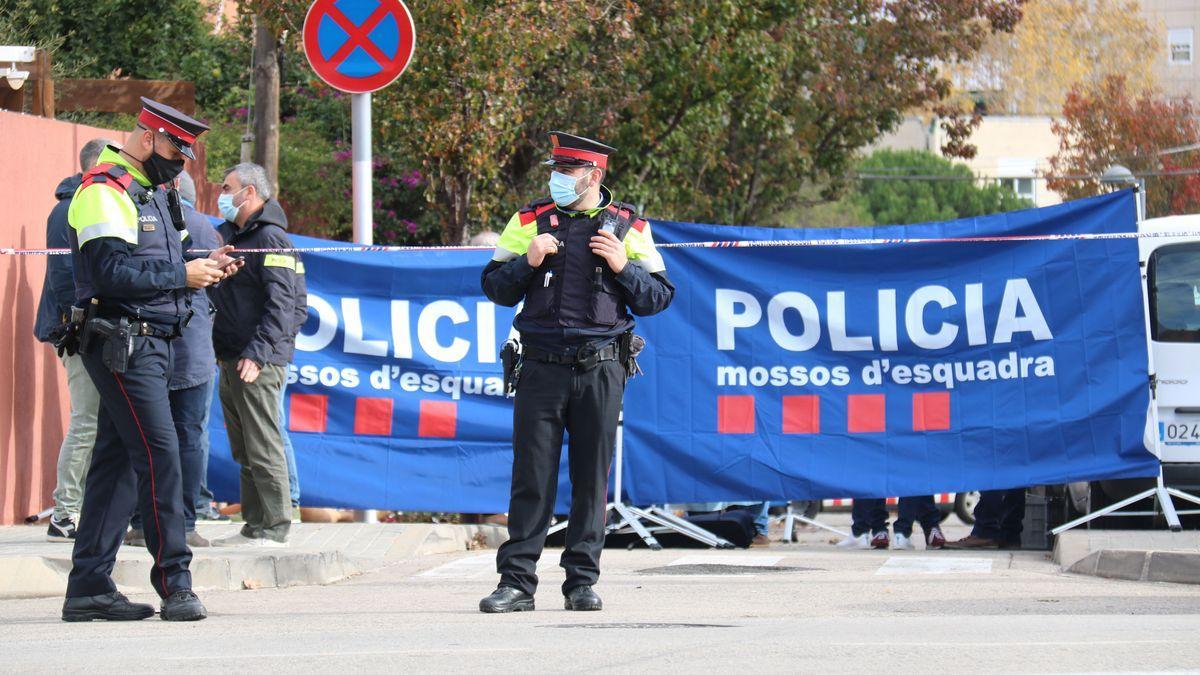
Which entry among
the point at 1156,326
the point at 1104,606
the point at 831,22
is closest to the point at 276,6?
the point at 1156,326

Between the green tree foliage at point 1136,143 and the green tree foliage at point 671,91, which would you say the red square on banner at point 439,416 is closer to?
the green tree foliage at point 671,91

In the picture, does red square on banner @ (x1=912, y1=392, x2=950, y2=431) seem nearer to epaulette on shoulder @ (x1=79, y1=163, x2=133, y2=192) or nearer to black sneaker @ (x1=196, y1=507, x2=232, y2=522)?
black sneaker @ (x1=196, y1=507, x2=232, y2=522)

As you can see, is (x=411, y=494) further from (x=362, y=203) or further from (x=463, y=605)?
(x=463, y=605)

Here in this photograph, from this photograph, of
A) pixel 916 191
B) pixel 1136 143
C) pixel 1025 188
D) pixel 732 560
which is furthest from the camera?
pixel 1025 188

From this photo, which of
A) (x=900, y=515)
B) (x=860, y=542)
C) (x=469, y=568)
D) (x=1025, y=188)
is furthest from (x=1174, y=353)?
(x=1025, y=188)

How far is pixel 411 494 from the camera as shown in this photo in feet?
37.1

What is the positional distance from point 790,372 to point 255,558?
3.90 m

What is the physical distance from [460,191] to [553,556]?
16.4 ft

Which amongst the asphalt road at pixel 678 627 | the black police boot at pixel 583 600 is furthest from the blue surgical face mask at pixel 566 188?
the asphalt road at pixel 678 627

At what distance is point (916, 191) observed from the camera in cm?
7000

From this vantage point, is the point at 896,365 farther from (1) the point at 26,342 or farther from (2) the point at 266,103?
(2) the point at 266,103

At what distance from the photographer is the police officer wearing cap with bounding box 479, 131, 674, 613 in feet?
24.1

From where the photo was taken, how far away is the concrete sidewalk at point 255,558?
8.26 m

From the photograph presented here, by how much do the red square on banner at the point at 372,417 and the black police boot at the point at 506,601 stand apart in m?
4.10
